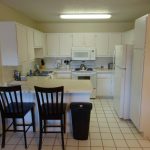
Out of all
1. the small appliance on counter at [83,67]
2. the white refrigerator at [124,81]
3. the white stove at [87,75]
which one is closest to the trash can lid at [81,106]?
the white refrigerator at [124,81]

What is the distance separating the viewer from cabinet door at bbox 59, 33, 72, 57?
577 cm

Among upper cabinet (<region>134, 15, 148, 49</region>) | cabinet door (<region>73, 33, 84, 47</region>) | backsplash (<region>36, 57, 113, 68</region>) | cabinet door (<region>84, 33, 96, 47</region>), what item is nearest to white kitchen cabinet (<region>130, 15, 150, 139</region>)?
upper cabinet (<region>134, 15, 148, 49</region>)

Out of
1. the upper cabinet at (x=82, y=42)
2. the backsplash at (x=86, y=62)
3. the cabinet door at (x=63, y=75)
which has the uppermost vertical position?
the upper cabinet at (x=82, y=42)

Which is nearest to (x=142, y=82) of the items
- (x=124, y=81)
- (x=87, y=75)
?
(x=124, y=81)

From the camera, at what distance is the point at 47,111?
2928 mm

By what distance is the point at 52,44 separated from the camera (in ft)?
19.1

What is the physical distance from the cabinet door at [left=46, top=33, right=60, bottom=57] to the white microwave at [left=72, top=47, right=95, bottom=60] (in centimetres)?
57

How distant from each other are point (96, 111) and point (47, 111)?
2009 millimetres

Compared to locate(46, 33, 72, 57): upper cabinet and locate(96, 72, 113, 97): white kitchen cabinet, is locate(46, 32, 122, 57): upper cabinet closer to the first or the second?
locate(46, 33, 72, 57): upper cabinet

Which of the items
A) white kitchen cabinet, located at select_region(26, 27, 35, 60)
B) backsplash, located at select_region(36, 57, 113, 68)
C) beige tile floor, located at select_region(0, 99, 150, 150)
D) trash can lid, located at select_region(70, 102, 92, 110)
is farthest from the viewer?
backsplash, located at select_region(36, 57, 113, 68)

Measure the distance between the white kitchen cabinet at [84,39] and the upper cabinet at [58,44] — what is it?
19cm

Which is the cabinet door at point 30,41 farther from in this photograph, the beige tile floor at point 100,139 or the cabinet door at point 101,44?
the cabinet door at point 101,44

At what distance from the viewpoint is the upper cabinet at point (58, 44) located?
577 centimetres

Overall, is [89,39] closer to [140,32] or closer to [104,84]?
[104,84]
